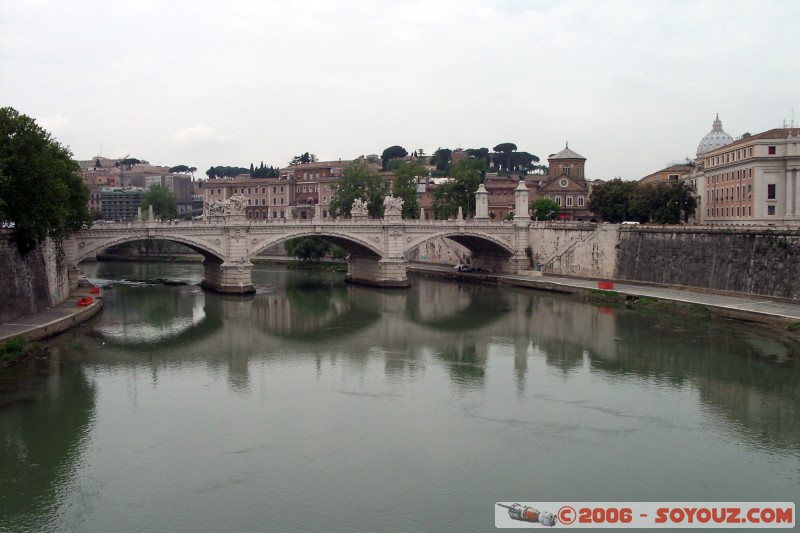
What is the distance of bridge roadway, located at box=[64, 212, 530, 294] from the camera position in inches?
1286

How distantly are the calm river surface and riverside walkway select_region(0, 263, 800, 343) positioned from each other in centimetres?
86

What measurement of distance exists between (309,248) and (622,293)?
2377 cm

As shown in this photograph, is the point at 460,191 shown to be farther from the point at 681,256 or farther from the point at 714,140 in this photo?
the point at 714,140

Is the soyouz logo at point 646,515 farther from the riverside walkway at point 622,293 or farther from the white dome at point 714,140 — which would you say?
the white dome at point 714,140

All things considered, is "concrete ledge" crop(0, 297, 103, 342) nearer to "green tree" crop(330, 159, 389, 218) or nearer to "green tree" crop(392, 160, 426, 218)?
"green tree" crop(330, 159, 389, 218)

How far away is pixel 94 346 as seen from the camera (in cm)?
2278

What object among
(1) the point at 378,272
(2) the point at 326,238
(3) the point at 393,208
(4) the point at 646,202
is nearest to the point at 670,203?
(4) the point at 646,202

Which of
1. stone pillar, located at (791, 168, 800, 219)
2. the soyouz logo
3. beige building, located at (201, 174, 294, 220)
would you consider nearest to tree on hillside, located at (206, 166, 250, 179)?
beige building, located at (201, 174, 294, 220)

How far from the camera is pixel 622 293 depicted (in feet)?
103

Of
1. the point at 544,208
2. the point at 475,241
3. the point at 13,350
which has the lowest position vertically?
the point at 13,350

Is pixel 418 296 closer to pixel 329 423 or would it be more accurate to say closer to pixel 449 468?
pixel 329 423

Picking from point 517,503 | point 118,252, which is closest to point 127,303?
point 517,503

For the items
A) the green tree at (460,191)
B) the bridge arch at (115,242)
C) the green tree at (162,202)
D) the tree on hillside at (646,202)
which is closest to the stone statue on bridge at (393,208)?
the bridge arch at (115,242)

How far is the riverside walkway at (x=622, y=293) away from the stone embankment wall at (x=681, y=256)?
623mm
